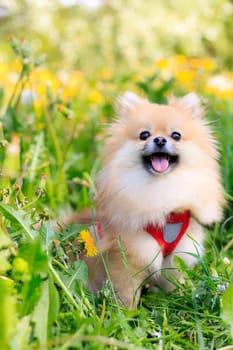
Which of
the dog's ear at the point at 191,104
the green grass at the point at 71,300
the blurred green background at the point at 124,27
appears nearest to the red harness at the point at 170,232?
the green grass at the point at 71,300

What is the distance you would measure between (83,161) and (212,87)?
1.54 m

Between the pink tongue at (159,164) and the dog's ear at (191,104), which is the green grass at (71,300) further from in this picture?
the dog's ear at (191,104)

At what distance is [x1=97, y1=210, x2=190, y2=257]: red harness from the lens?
9.09ft

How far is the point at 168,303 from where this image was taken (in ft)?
8.45

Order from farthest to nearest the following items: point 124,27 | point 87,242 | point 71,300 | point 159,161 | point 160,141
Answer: point 124,27, point 159,161, point 160,141, point 87,242, point 71,300

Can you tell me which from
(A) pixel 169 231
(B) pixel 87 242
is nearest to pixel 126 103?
(A) pixel 169 231

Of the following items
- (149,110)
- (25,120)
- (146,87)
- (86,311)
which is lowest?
(86,311)

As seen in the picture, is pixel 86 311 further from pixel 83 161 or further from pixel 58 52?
pixel 58 52

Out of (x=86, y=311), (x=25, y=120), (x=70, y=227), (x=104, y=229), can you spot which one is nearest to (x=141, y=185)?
(x=104, y=229)

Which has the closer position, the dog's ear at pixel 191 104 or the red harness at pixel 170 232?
the red harness at pixel 170 232

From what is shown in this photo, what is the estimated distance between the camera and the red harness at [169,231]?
2.77 m

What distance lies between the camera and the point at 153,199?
9.20ft

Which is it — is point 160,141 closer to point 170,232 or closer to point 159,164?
point 159,164

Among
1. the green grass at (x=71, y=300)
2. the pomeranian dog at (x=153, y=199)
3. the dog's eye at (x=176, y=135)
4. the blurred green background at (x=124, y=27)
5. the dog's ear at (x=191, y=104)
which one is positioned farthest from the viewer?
the blurred green background at (x=124, y=27)
